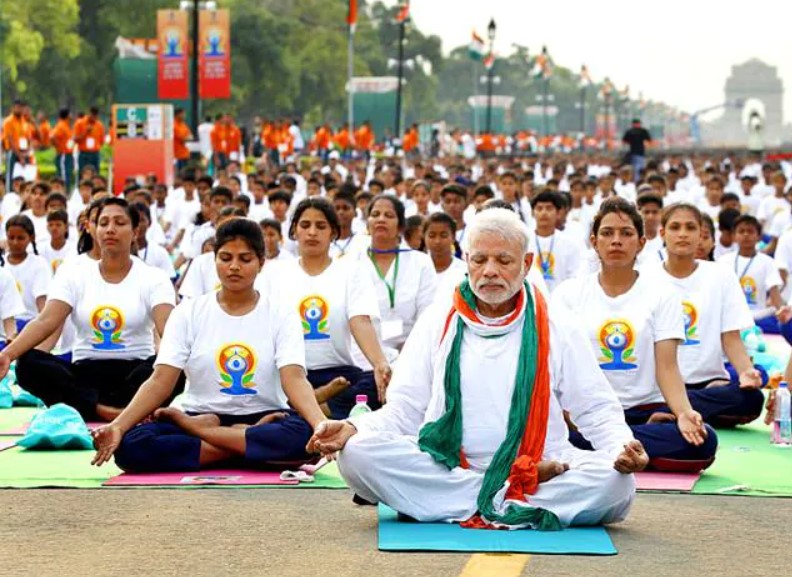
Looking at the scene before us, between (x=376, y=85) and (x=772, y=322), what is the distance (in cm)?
6389

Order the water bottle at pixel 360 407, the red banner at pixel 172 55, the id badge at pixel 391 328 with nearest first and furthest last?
1. the water bottle at pixel 360 407
2. the id badge at pixel 391 328
3. the red banner at pixel 172 55

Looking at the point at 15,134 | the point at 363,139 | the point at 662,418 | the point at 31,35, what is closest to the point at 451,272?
Answer: the point at 662,418

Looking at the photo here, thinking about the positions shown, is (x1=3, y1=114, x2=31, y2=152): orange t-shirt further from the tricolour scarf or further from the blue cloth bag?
the tricolour scarf

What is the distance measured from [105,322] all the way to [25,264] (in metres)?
3.52

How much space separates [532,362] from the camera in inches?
311

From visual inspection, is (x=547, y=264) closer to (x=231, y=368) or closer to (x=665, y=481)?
(x=665, y=481)

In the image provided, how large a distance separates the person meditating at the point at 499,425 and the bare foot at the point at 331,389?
296 centimetres

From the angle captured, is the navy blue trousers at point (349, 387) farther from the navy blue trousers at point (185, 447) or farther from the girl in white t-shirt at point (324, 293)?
the navy blue trousers at point (185, 447)

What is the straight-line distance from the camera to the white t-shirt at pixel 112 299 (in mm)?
11625

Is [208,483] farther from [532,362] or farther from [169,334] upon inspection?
[532,362]

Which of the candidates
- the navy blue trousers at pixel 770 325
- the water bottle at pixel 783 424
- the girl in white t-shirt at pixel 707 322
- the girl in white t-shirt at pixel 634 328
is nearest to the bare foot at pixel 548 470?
the girl in white t-shirt at pixel 634 328

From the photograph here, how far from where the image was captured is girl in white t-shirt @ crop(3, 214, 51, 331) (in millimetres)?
14875

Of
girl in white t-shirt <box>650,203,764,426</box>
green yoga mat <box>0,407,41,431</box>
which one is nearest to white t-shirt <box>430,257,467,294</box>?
girl in white t-shirt <box>650,203,764,426</box>

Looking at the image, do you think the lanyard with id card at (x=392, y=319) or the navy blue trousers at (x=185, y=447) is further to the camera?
the lanyard with id card at (x=392, y=319)
